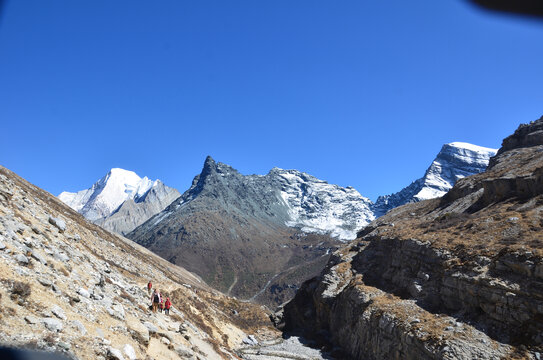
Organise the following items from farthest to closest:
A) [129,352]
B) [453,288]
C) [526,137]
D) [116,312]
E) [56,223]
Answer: [526,137] → [453,288] → [56,223] → [116,312] → [129,352]

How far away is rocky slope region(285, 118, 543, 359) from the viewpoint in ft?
74.8

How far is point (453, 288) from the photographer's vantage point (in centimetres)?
2922

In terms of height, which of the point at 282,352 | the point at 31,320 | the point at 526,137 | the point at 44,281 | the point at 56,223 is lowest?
the point at 282,352

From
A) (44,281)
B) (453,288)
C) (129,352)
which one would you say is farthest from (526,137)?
(44,281)

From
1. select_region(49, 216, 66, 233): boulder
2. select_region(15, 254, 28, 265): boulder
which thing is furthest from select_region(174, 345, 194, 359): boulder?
select_region(49, 216, 66, 233): boulder

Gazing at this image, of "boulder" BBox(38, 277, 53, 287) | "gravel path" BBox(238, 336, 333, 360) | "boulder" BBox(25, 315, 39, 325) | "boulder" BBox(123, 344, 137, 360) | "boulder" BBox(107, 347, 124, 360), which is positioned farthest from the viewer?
"gravel path" BBox(238, 336, 333, 360)

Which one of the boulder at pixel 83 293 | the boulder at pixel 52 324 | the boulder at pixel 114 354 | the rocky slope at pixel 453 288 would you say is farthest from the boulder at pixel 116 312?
the rocky slope at pixel 453 288

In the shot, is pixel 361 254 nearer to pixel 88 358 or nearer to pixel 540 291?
pixel 540 291

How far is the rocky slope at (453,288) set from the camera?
22.8m

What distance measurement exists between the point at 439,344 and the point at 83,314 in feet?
75.6

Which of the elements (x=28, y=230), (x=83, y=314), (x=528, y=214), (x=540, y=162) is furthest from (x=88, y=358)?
(x=540, y=162)

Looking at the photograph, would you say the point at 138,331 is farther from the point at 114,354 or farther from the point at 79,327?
the point at 114,354

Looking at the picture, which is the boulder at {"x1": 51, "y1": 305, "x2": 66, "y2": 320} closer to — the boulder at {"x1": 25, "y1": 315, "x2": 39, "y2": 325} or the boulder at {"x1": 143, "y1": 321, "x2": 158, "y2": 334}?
the boulder at {"x1": 25, "y1": 315, "x2": 39, "y2": 325}

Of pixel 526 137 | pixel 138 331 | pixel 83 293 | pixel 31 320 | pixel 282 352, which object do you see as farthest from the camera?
pixel 526 137
